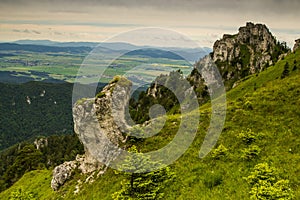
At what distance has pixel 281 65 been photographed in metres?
102

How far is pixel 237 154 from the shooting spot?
29266mm

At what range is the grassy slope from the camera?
75.9 feet

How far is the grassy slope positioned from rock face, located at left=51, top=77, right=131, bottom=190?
298 centimetres

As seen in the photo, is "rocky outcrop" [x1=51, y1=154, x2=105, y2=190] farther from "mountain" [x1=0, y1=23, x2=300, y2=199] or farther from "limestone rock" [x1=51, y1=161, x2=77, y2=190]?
"mountain" [x1=0, y1=23, x2=300, y2=199]

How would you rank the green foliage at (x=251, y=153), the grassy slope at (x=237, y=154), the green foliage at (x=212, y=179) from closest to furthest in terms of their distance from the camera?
the grassy slope at (x=237, y=154)
the green foliage at (x=212, y=179)
the green foliage at (x=251, y=153)

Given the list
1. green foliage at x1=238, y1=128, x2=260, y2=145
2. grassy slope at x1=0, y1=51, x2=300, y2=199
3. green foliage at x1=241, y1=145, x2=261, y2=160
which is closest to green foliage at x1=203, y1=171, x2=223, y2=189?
grassy slope at x1=0, y1=51, x2=300, y2=199

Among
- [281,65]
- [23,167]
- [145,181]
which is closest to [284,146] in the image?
[145,181]

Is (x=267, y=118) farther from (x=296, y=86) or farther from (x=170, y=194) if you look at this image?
(x=170, y=194)

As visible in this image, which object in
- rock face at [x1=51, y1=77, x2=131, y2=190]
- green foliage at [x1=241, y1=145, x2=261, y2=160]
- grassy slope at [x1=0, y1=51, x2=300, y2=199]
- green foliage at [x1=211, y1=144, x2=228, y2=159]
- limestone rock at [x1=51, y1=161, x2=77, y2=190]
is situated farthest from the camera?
limestone rock at [x1=51, y1=161, x2=77, y2=190]

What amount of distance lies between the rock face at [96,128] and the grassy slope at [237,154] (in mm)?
2975

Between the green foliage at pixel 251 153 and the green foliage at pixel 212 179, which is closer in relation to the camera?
the green foliage at pixel 212 179

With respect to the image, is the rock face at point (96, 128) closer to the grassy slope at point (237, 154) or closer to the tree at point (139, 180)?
the grassy slope at point (237, 154)

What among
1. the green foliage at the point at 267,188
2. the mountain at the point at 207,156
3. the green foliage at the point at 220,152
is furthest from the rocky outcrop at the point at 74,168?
the green foliage at the point at 267,188

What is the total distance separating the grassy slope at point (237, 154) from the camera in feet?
75.9
